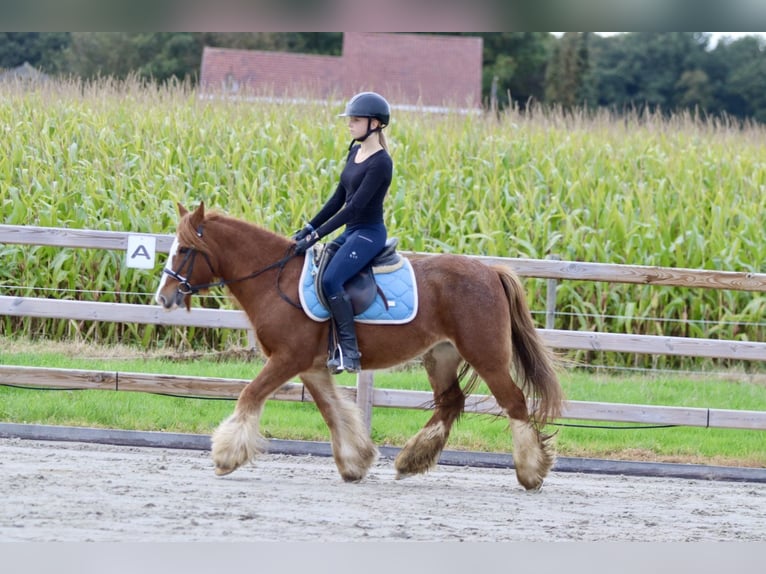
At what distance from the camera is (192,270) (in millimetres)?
6547

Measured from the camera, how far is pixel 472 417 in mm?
9039

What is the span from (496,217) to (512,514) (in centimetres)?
633

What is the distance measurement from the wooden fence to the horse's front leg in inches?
61.3

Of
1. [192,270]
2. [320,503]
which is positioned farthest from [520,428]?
[192,270]

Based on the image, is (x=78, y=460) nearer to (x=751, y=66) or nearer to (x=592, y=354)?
(x=592, y=354)

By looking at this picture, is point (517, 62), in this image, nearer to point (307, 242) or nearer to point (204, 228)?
point (307, 242)

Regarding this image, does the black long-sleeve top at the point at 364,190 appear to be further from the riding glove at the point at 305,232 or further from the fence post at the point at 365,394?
the fence post at the point at 365,394

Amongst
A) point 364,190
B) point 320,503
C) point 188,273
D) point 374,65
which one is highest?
point 374,65

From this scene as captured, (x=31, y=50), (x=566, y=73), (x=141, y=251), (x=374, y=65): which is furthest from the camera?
(x=566, y=73)

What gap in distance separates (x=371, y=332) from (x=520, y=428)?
47.6 inches

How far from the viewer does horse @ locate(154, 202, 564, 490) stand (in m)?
6.53

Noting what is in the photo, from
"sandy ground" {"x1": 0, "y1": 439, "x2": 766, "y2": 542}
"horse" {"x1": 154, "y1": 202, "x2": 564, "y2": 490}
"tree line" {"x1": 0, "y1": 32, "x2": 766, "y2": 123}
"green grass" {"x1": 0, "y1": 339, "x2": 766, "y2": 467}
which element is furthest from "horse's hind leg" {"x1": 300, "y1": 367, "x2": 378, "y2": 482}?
"tree line" {"x1": 0, "y1": 32, "x2": 766, "y2": 123}

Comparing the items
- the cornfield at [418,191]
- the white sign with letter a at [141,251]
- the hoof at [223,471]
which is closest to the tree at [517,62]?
the cornfield at [418,191]

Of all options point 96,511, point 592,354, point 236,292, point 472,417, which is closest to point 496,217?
point 592,354
